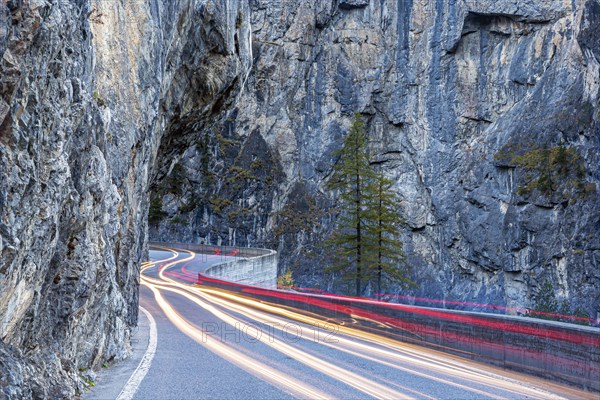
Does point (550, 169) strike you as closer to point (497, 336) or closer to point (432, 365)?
point (497, 336)

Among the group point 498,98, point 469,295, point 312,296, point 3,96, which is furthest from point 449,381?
point 498,98

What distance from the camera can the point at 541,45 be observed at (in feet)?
168

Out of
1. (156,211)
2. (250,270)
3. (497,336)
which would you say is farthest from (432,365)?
(156,211)

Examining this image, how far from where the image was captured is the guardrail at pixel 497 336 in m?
7.21

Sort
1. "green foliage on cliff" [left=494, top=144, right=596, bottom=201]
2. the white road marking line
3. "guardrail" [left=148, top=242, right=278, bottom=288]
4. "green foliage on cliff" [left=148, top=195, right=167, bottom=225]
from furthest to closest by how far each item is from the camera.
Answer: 1. "green foliage on cliff" [left=148, top=195, right=167, bottom=225]
2. "green foliage on cliff" [left=494, top=144, right=596, bottom=201]
3. "guardrail" [left=148, top=242, right=278, bottom=288]
4. the white road marking line

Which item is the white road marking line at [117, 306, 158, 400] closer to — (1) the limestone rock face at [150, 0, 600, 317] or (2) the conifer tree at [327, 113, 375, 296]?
(2) the conifer tree at [327, 113, 375, 296]

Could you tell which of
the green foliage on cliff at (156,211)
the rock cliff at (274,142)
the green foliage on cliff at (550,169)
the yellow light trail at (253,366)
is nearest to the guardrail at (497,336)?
the yellow light trail at (253,366)

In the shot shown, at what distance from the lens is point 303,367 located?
344 inches

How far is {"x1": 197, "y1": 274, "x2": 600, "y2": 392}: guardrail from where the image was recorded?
23.7 ft

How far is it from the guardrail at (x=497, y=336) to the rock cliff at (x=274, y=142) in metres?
5.71

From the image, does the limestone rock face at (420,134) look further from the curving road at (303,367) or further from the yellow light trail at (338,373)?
the yellow light trail at (338,373)

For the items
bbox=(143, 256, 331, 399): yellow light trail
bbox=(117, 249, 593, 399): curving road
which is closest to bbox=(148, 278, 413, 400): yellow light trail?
bbox=(117, 249, 593, 399): curving road

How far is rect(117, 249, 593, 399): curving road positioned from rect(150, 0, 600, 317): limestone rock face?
117ft

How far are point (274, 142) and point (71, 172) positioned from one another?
5119 cm
